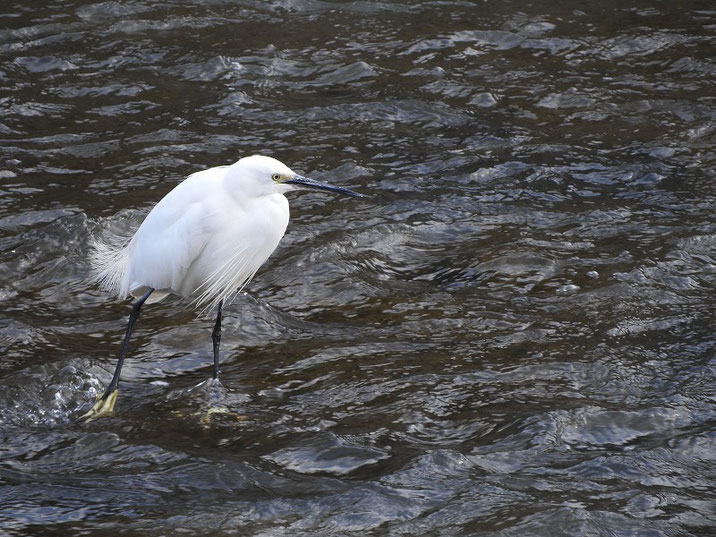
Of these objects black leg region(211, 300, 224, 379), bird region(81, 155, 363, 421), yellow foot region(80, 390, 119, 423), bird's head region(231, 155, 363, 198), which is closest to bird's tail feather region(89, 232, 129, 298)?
bird region(81, 155, 363, 421)

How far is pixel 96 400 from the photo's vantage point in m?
4.77

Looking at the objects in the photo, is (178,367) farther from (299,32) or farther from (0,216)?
(299,32)

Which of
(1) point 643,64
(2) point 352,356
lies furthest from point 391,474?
(1) point 643,64

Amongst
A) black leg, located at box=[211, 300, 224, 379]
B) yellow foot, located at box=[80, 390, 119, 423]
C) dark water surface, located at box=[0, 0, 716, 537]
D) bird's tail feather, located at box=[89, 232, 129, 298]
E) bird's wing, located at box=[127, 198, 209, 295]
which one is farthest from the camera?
bird's tail feather, located at box=[89, 232, 129, 298]

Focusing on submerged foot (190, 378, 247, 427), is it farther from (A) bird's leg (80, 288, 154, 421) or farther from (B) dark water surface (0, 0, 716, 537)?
(A) bird's leg (80, 288, 154, 421)

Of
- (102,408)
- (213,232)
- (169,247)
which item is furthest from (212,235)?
(102,408)

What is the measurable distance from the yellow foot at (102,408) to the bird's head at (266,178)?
1102mm

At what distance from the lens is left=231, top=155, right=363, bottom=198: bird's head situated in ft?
14.8

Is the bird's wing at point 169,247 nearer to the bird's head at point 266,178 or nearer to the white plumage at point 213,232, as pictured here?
the white plumage at point 213,232

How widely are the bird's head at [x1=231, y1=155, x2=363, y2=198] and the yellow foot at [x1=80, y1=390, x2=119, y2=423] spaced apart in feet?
3.61

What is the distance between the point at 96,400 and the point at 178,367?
513mm

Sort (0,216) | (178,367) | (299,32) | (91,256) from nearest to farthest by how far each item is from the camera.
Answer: (178,367), (91,256), (0,216), (299,32)

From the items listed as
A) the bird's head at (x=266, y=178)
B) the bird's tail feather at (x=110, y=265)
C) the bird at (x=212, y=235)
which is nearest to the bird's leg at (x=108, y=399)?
the bird at (x=212, y=235)

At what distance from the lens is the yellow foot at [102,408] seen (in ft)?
15.2
